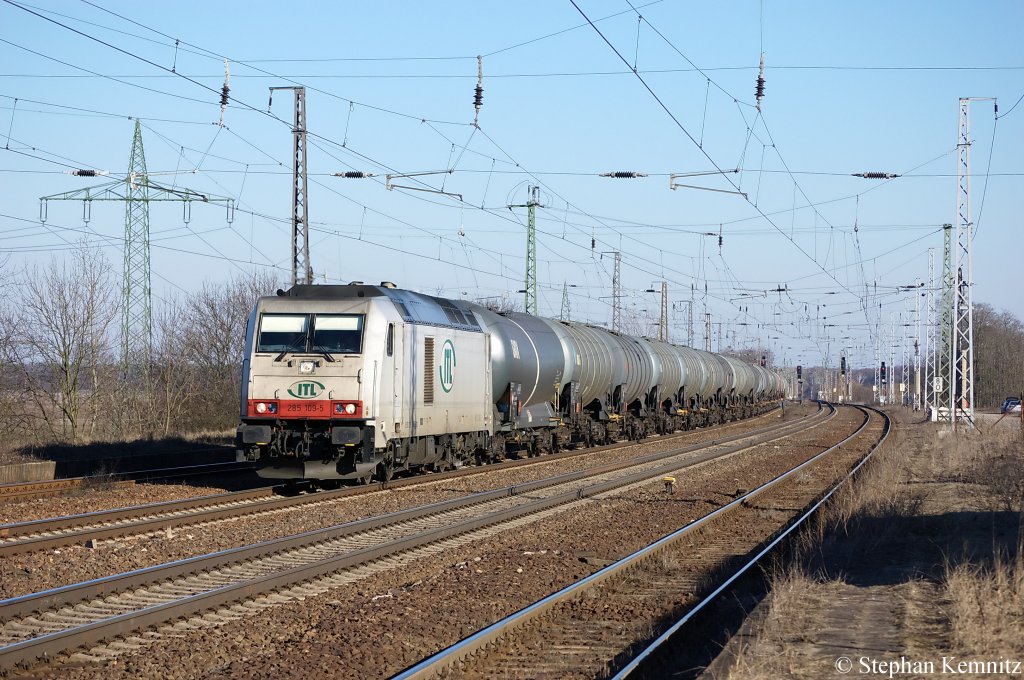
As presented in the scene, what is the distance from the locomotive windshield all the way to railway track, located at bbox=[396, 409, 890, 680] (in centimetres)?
672

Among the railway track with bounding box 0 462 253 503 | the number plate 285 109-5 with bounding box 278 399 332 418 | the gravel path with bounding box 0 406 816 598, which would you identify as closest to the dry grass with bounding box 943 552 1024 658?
the gravel path with bounding box 0 406 816 598

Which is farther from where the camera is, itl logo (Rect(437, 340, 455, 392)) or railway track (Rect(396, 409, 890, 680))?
itl logo (Rect(437, 340, 455, 392))

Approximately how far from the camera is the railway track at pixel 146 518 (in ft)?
42.6

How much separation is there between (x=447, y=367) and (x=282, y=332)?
4137mm

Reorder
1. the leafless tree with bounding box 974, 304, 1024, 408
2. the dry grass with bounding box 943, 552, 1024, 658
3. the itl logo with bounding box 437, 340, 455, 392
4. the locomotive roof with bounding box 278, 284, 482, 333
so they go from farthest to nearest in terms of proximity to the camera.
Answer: the leafless tree with bounding box 974, 304, 1024, 408 < the itl logo with bounding box 437, 340, 455, 392 < the locomotive roof with bounding box 278, 284, 482, 333 < the dry grass with bounding box 943, 552, 1024, 658

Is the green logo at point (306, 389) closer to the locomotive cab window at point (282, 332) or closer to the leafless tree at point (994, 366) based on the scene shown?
the locomotive cab window at point (282, 332)

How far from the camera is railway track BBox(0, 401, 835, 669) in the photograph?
334 inches

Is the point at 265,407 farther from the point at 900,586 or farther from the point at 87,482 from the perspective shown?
the point at 900,586

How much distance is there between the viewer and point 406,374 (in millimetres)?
19250

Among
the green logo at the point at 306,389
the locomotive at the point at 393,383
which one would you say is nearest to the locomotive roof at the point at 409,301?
the locomotive at the point at 393,383

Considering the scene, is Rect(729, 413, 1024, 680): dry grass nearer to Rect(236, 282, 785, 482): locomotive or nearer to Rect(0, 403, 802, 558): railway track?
Rect(236, 282, 785, 482): locomotive

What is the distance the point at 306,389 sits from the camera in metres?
17.9

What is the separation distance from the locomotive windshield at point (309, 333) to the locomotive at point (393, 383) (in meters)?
0.02
